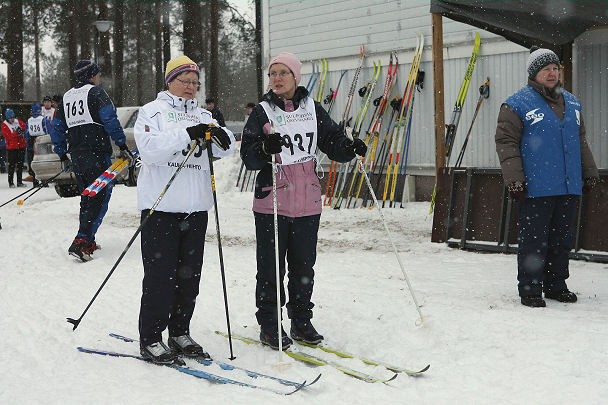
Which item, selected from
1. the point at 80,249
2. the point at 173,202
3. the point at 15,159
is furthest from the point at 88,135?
the point at 15,159

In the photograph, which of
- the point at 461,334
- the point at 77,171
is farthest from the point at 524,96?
the point at 77,171

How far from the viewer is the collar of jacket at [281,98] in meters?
4.49

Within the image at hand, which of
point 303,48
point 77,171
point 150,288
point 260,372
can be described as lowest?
point 260,372

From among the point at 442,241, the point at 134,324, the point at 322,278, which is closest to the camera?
the point at 134,324

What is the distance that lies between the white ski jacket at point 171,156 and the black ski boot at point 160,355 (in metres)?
0.82

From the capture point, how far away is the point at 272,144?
414 centimetres

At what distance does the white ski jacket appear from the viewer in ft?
13.4

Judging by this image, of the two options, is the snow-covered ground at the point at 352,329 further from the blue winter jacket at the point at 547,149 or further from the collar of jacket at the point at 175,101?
the collar of jacket at the point at 175,101

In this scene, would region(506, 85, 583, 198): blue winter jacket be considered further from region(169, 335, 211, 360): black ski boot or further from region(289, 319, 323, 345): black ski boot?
region(169, 335, 211, 360): black ski boot

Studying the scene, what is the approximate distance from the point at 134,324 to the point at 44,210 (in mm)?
7607

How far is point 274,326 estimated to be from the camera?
14.8 feet

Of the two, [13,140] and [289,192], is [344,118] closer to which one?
[13,140]

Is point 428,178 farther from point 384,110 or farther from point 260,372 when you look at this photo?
point 260,372

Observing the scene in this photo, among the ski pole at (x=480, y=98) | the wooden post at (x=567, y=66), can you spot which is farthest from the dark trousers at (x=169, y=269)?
the ski pole at (x=480, y=98)
